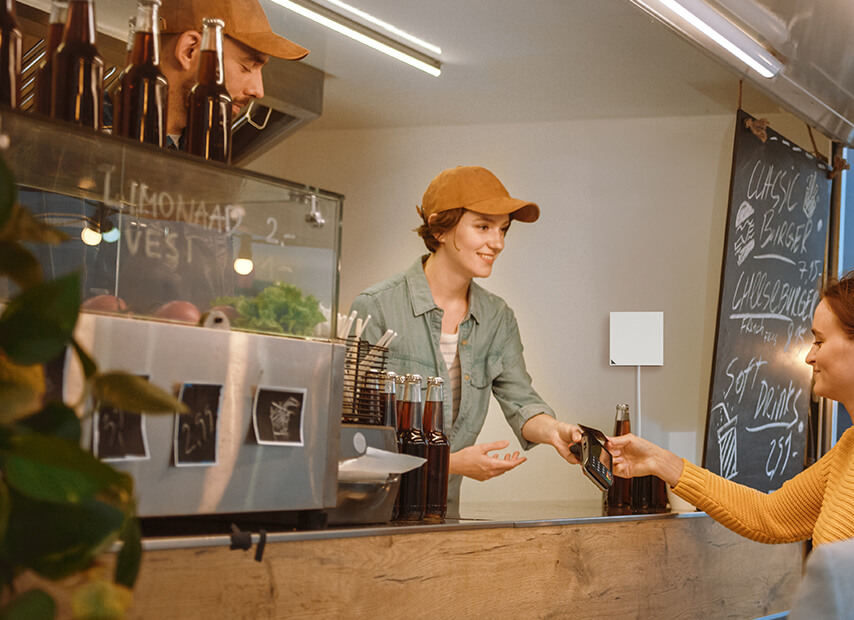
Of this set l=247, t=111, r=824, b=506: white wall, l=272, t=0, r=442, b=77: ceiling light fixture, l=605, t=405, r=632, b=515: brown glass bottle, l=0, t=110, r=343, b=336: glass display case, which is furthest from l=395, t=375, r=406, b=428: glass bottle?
l=247, t=111, r=824, b=506: white wall

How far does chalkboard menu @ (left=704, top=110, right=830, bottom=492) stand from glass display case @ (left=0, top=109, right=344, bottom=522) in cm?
197

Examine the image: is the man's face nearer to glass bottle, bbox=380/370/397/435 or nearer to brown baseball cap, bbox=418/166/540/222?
brown baseball cap, bbox=418/166/540/222

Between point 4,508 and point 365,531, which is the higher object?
point 4,508

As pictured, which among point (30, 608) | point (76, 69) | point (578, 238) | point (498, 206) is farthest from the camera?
point (578, 238)

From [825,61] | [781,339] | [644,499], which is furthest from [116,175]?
[781,339]

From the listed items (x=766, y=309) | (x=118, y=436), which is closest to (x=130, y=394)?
(x=118, y=436)

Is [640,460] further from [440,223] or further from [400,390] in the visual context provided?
[440,223]

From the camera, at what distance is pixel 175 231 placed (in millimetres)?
922

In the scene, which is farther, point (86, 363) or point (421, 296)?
point (421, 296)

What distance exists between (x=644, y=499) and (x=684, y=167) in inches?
66.3

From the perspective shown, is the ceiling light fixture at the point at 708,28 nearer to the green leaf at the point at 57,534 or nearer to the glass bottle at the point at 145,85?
the glass bottle at the point at 145,85

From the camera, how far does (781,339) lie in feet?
9.81

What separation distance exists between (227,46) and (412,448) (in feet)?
3.03

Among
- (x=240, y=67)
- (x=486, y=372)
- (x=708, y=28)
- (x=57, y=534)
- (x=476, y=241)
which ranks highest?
(x=708, y=28)
